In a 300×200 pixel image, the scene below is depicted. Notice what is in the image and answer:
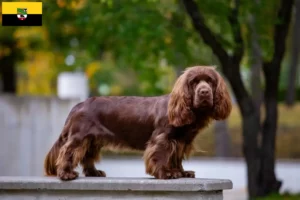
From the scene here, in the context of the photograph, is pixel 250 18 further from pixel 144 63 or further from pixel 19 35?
pixel 19 35

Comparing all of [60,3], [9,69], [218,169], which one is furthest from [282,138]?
[60,3]

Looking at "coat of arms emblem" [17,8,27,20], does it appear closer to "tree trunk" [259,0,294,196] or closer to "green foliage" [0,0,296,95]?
"green foliage" [0,0,296,95]

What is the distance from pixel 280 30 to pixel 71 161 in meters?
8.78

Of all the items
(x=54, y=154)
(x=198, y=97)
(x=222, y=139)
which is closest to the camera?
(x=198, y=97)

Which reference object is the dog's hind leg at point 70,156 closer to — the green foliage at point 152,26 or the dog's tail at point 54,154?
the dog's tail at point 54,154

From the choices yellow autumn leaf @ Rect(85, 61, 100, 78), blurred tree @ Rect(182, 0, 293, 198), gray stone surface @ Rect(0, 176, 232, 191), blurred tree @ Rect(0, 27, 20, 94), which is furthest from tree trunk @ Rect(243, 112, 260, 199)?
yellow autumn leaf @ Rect(85, 61, 100, 78)

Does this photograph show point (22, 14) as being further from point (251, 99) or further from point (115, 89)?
point (115, 89)

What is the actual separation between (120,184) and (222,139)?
19.5 meters

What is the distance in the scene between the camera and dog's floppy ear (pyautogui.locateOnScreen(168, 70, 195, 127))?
8.53 m

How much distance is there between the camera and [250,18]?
59.4ft

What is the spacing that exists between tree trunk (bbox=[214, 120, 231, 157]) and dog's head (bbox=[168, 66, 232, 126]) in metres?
19.1

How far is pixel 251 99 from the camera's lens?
1659 centimetres

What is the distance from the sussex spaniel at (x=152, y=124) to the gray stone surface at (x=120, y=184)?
9 cm

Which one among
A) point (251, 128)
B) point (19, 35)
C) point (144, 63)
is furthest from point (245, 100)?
point (19, 35)
